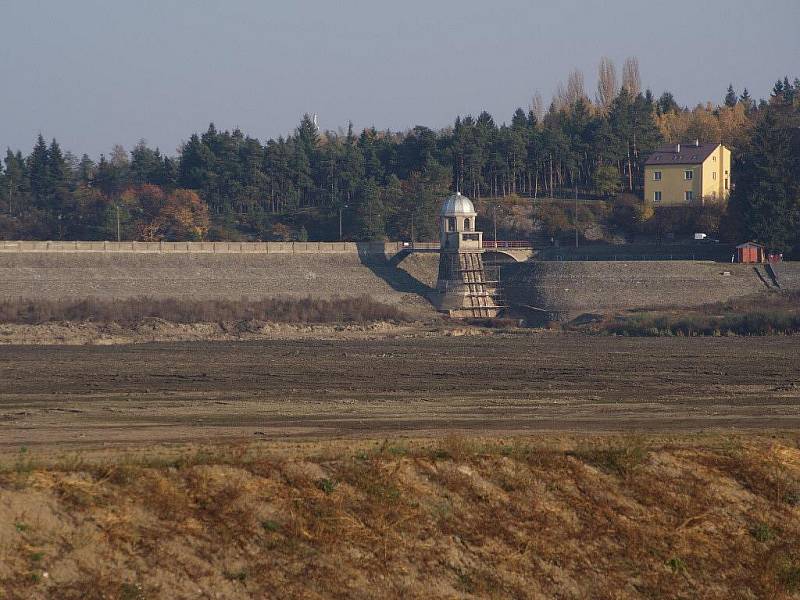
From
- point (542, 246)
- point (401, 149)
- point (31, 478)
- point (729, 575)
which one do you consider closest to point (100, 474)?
point (31, 478)

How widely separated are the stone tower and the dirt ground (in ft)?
70.7

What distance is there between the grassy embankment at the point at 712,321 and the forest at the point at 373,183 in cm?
1838

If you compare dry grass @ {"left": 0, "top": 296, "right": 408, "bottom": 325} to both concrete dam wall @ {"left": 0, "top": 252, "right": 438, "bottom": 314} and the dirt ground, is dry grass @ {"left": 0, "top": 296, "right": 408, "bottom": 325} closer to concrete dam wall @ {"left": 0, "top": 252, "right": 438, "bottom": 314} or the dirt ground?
concrete dam wall @ {"left": 0, "top": 252, "right": 438, "bottom": 314}

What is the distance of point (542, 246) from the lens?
105m

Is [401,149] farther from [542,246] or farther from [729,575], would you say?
[729,575]

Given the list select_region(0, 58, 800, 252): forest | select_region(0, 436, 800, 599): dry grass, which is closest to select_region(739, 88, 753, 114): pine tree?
select_region(0, 58, 800, 252): forest

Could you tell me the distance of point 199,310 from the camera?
7956 cm

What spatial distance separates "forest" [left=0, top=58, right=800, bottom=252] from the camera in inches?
4368

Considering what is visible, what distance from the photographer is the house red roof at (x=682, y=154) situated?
110m

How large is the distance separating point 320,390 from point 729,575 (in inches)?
886

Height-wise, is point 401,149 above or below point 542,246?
above

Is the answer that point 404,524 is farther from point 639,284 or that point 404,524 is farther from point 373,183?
point 373,183

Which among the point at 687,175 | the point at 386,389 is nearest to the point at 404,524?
the point at 386,389

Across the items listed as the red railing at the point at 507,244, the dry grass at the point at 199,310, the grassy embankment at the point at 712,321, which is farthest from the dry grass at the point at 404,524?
the red railing at the point at 507,244
